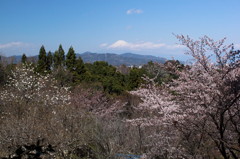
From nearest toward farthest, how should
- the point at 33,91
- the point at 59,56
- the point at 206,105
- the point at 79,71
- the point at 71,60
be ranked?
the point at 206,105
the point at 33,91
the point at 79,71
the point at 71,60
the point at 59,56

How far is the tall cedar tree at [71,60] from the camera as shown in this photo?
2864cm

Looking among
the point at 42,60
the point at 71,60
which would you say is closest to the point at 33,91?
the point at 71,60

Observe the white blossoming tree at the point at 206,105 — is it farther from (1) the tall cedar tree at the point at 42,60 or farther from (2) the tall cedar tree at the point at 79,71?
(1) the tall cedar tree at the point at 42,60

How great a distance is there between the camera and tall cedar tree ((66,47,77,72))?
28.6m

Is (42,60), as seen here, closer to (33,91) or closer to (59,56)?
(59,56)

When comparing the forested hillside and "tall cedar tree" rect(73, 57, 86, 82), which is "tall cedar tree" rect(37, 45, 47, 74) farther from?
the forested hillside

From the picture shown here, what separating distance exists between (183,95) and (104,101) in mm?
14091

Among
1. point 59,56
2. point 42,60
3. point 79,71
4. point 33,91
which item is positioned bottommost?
point 33,91

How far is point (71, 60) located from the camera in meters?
29.2

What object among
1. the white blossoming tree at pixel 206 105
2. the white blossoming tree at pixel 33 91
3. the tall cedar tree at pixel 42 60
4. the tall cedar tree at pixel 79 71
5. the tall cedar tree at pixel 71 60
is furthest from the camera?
the tall cedar tree at pixel 42 60

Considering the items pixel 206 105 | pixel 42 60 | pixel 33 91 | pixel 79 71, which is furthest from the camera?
pixel 42 60

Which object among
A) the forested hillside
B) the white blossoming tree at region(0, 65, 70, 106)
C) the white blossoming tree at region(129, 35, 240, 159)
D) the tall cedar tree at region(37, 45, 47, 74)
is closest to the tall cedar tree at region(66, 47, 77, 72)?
the tall cedar tree at region(37, 45, 47, 74)

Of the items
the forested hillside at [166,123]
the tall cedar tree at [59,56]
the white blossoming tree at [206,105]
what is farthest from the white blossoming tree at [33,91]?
the tall cedar tree at [59,56]

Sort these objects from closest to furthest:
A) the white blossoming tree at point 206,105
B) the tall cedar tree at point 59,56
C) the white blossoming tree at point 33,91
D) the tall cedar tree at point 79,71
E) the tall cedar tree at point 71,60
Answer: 1. the white blossoming tree at point 206,105
2. the white blossoming tree at point 33,91
3. the tall cedar tree at point 79,71
4. the tall cedar tree at point 71,60
5. the tall cedar tree at point 59,56
